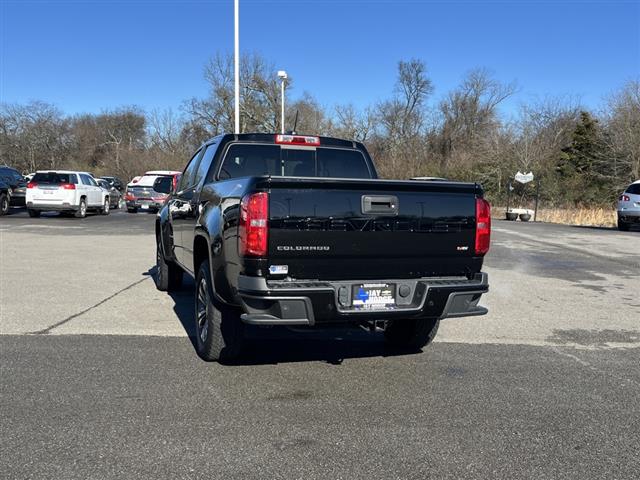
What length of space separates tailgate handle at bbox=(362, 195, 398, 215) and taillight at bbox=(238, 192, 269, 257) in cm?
75

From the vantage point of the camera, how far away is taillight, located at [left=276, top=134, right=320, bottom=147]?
20.0 feet

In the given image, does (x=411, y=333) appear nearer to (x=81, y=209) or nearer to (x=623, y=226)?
(x=623, y=226)

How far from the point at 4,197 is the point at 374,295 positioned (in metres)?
22.2

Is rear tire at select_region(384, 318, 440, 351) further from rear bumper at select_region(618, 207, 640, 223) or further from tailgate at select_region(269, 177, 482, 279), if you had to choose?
rear bumper at select_region(618, 207, 640, 223)

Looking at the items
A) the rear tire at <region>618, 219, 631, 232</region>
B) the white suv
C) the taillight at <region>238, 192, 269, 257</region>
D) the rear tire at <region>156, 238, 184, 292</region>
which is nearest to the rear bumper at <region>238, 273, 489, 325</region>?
the taillight at <region>238, 192, 269, 257</region>

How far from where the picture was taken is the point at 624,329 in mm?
6594

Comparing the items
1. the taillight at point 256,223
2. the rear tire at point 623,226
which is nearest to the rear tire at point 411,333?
the taillight at point 256,223

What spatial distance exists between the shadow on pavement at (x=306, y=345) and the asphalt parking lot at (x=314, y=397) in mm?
27

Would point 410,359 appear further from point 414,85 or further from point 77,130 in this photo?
point 77,130

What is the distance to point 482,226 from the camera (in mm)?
4633

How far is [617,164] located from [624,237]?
19220 millimetres

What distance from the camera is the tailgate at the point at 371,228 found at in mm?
4051

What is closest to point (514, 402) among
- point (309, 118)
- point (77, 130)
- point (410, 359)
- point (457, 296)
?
point (457, 296)

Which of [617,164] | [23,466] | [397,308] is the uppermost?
[617,164]
